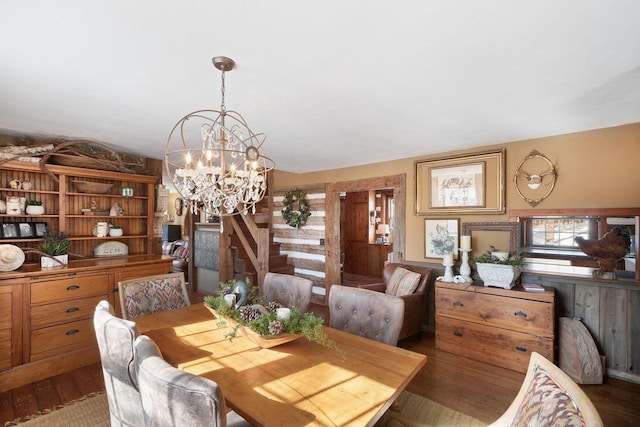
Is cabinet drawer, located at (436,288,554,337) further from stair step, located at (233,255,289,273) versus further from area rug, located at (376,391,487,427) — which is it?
stair step, located at (233,255,289,273)

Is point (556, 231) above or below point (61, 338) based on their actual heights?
above

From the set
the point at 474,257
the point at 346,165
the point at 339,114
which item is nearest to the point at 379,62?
the point at 339,114

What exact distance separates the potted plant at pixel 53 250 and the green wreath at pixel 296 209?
340 cm

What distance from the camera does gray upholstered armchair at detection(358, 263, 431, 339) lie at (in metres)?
3.58

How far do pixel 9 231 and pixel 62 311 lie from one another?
1081 millimetres

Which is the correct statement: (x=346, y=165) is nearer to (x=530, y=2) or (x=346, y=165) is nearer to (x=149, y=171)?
(x=149, y=171)

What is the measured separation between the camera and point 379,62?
71.5 inches

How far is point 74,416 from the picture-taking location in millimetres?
2295

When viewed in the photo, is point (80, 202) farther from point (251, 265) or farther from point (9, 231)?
point (251, 265)

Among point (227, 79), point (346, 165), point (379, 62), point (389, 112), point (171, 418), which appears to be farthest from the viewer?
point (346, 165)

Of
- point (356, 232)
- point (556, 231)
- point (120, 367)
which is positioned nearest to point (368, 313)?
point (120, 367)

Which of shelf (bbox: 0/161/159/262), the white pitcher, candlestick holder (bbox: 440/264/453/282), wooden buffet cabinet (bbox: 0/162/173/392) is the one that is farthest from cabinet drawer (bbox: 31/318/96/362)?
candlestick holder (bbox: 440/264/453/282)

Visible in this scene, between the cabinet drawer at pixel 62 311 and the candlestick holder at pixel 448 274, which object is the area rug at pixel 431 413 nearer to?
the candlestick holder at pixel 448 274

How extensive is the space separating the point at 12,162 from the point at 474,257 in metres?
5.27
